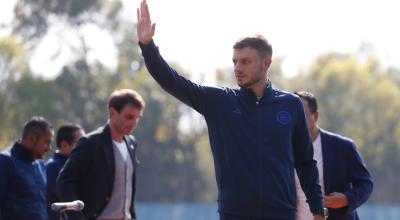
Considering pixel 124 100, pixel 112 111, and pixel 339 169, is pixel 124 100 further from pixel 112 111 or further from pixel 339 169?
pixel 339 169

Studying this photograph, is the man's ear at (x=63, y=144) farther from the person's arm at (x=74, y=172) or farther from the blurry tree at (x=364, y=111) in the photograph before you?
the blurry tree at (x=364, y=111)

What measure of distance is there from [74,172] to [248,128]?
247 cm

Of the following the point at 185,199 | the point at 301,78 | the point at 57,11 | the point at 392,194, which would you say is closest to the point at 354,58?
the point at 301,78

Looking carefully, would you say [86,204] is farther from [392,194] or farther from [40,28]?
[392,194]

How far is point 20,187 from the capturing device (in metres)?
9.59

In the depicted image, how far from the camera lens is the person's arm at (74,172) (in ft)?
27.6

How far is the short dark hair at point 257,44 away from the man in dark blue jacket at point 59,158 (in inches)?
159

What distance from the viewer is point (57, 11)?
178 ft

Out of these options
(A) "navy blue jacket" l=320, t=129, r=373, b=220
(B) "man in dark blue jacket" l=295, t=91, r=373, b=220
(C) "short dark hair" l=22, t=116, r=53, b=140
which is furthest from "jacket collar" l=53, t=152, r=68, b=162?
(A) "navy blue jacket" l=320, t=129, r=373, b=220

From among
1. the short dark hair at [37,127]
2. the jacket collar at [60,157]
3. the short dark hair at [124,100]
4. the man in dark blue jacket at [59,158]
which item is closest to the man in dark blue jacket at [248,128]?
the short dark hair at [124,100]

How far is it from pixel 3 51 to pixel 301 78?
66.0 ft

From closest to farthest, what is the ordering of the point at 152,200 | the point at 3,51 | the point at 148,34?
the point at 148,34 → the point at 3,51 → the point at 152,200

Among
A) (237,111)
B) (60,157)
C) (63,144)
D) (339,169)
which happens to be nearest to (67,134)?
(63,144)

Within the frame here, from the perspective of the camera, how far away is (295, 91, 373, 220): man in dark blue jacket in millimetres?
8641
